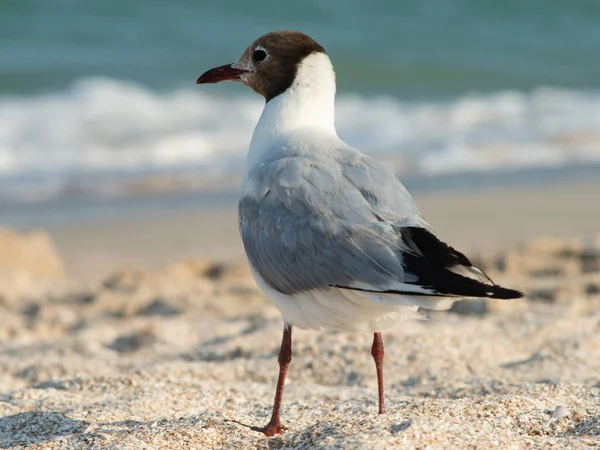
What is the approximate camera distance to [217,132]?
13922 mm

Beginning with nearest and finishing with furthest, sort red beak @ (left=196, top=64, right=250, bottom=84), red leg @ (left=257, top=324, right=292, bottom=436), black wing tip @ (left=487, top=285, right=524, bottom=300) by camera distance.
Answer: black wing tip @ (left=487, top=285, right=524, bottom=300) → red leg @ (left=257, top=324, right=292, bottom=436) → red beak @ (left=196, top=64, right=250, bottom=84)

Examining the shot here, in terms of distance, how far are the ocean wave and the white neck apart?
7058 mm

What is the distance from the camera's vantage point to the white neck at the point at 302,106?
3.57 metres

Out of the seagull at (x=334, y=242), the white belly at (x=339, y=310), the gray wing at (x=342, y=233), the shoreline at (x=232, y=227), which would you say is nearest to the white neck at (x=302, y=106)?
the seagull at (x=334, y=242)

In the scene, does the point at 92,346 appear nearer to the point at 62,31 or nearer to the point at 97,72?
the point at 97,72

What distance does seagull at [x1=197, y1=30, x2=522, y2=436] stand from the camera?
283cm

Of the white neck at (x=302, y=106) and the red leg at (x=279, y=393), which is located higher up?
the white neck at (x=302, y=106)

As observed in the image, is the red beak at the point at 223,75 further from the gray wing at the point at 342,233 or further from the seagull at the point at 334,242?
the gray wing at the point at 342,233

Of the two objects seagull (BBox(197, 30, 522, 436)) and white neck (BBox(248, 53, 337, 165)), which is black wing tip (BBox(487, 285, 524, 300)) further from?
white neck (BBox(248, 53, 337, 165))

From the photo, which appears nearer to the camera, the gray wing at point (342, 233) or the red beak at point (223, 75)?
the gray wing at point (342, 233)

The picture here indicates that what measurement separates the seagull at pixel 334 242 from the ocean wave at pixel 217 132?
24.2 ft

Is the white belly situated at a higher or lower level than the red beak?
lower

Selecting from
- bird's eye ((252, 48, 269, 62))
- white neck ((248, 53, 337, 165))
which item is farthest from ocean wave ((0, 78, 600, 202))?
white neck ((248, 53, 337, 165))

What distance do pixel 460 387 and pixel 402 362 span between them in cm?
55
